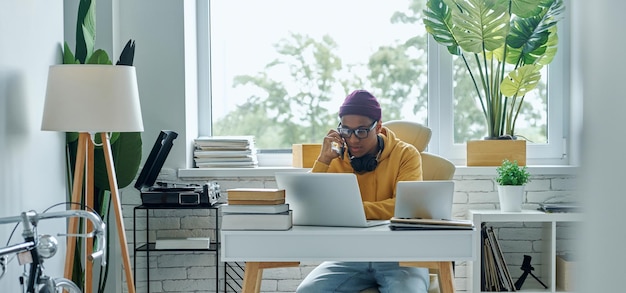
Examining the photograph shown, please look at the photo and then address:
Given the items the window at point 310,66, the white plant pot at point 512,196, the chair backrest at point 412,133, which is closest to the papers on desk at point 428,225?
the chair backrest at point 412,133

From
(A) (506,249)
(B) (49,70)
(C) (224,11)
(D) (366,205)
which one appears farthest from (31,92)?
(A) (506,249)

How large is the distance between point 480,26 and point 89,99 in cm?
211

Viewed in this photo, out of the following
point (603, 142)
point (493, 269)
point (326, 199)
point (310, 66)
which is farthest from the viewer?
point (310, 66)

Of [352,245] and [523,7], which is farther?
[523,7]

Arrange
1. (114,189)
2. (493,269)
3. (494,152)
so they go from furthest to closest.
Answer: (494,152)
(493,269)
(114,189)

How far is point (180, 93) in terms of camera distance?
4.28m

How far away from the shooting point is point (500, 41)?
4.07 metres

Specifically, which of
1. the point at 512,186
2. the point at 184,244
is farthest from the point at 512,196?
the point at 184,244

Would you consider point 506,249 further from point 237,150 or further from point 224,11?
point 224,11

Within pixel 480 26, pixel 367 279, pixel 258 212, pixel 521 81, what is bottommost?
pixel 367 279

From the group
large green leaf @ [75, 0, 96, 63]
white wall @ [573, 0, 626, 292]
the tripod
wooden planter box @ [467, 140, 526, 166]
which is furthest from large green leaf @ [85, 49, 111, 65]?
white wall @ [573, 0, 626, 292]

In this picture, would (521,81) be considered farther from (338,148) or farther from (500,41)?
(338,148)

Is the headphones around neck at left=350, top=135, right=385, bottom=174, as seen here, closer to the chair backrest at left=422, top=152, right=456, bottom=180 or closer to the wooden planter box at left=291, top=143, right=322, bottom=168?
the chair backrest at left=422, top=152, right=456, bottom=180

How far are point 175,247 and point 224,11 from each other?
155 centimetres
